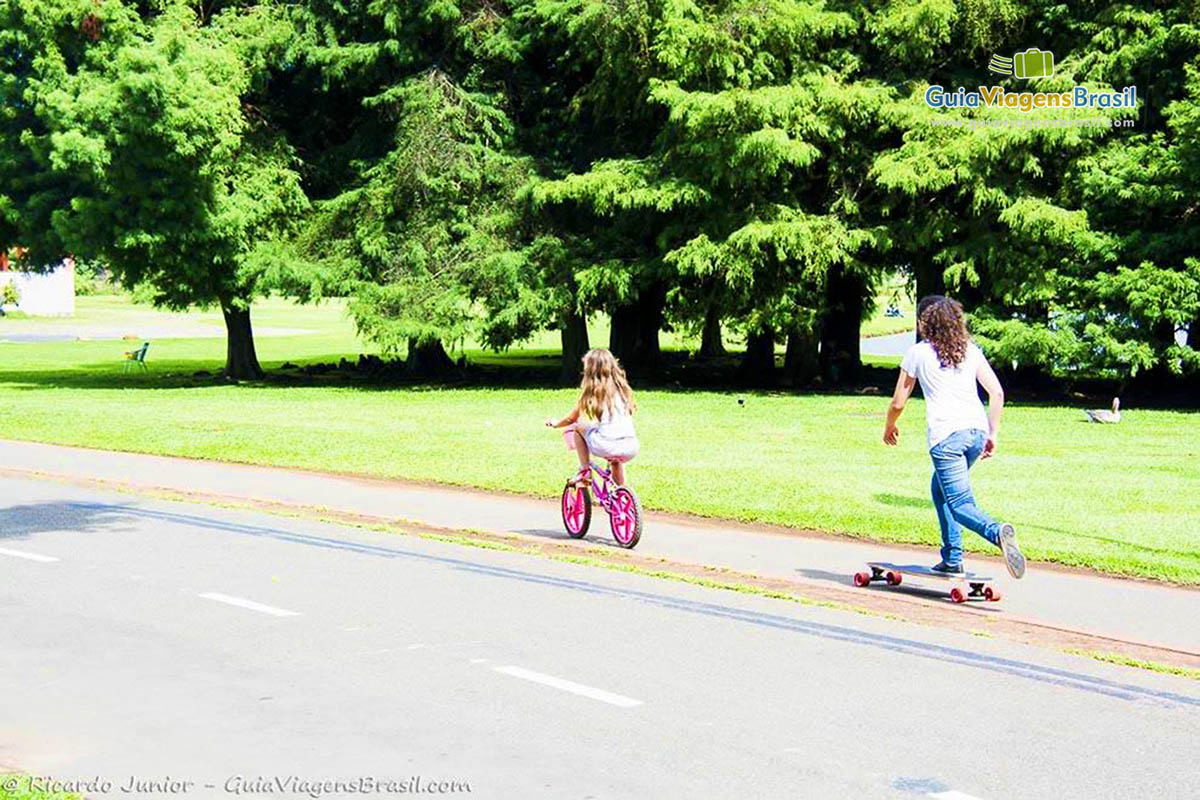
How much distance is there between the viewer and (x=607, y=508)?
12.7 m

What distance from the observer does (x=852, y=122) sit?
3067 cm

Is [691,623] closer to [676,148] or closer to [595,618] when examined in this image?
[595,618]

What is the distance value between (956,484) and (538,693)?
3835 millimetres

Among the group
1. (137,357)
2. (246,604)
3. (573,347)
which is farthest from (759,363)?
(246,604)

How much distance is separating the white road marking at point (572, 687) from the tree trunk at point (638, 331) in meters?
28.2

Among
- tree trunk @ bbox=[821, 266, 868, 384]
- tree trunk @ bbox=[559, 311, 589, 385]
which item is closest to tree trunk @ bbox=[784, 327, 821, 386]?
tree trunk @ bbox=[821, 266, 868, 384]

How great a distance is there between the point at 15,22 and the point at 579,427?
83.3 ft

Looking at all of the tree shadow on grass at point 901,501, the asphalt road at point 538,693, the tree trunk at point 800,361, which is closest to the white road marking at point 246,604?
the asphalt road at point 538,693

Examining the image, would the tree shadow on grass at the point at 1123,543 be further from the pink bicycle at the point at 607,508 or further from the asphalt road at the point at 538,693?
the asphalt road at the point at 538,693

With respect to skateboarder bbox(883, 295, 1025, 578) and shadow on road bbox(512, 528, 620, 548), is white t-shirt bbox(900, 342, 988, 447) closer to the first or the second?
skateboarder bbox(883, 295, 1025, 578)

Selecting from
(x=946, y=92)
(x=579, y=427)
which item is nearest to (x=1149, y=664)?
(x=579, y=427)

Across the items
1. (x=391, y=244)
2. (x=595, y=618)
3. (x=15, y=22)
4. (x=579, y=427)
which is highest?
(x=15, y=22)

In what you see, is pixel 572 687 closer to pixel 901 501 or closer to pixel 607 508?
pixel 607 508

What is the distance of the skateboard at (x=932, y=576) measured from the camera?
10062 millimetres
